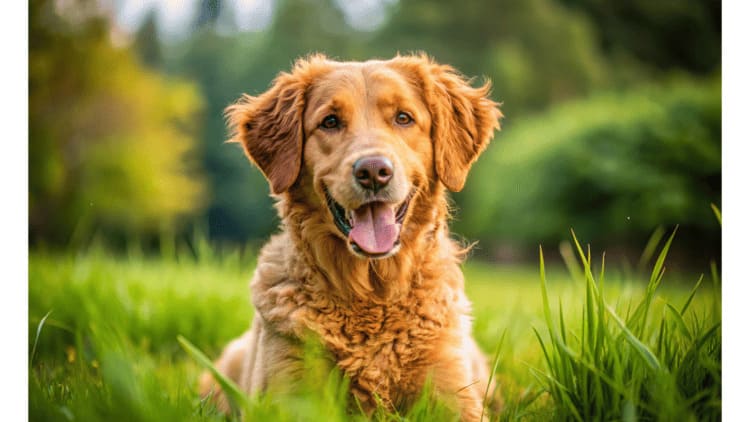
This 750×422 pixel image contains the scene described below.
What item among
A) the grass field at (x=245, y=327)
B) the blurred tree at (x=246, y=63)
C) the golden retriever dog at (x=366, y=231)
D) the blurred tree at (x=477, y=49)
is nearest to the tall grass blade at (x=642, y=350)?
the grass field at (x=245, y=327)

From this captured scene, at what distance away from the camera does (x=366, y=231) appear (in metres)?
2.63

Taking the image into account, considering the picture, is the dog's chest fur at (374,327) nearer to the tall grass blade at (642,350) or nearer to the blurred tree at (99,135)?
the tall grass blade at (642,350)

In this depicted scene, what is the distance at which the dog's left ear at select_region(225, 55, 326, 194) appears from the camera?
112 inches

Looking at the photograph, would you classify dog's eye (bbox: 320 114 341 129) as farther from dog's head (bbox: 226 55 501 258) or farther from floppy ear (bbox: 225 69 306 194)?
floppy ear (bbox: 225 69 306 194)

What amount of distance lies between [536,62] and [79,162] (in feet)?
12.4

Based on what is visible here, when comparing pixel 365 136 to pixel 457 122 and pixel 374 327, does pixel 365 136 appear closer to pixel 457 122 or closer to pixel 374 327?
pixel 457 122

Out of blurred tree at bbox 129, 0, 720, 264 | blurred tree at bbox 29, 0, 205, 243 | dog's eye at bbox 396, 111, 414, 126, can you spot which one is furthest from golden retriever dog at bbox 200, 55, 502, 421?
blurred tree at bbox 29, 0, 205, 243

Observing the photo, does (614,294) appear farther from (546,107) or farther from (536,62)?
(546,107)

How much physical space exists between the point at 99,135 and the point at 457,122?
384 centimetres

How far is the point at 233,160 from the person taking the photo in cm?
621

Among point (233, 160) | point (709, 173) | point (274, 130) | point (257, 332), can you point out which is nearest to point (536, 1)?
point (709, 173)

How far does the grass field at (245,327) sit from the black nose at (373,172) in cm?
71

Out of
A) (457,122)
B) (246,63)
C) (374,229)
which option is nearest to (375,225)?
(374,229)

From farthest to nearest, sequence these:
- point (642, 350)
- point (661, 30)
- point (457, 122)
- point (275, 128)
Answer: point (661, 30)
point (457, 122)
point (275, 128)
point (642, 350)
